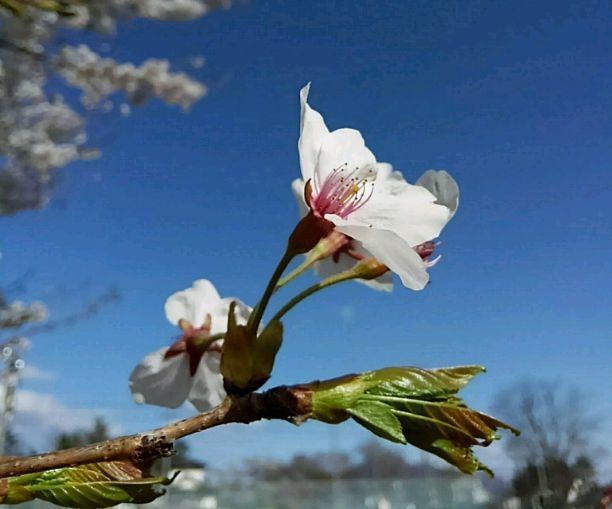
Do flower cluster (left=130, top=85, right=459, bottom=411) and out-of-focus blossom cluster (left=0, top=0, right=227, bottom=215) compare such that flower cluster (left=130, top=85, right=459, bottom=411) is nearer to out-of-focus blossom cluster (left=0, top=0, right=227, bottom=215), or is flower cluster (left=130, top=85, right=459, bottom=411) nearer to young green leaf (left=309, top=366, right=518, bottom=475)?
young green leaf (left=309, top=366, right=518, bottom=475)

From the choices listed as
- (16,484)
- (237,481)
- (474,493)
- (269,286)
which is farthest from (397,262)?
(237,481)

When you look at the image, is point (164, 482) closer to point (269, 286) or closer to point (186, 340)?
point (269, 286)

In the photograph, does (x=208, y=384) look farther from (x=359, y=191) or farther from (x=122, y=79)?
(x=122, y=79)

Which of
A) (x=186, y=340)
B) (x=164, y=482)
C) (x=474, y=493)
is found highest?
(x=474, y=493)

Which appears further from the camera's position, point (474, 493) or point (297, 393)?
point (474, 493)

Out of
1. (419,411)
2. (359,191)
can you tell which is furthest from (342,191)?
(419,411)

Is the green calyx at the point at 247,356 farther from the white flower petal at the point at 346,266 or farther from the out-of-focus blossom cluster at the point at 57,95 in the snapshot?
the out-of-focus blossom cluster at the point at 57,95

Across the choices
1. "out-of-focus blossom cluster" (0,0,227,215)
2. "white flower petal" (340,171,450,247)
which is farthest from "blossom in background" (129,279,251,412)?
"out-of-focus blossom cluster" (0,0,227,215)
